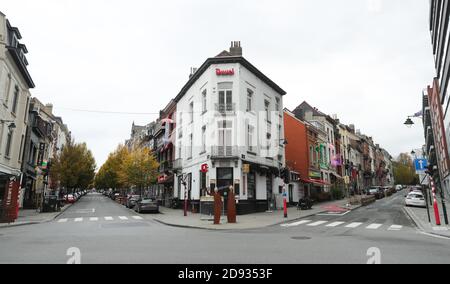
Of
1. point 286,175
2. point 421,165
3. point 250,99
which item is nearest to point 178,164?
point 250,99

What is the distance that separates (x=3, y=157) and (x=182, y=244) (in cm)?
1989

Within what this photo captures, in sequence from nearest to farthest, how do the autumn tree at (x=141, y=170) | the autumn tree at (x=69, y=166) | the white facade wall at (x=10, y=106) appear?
the white facade wall at (x=10, y=106)
the autumn tree at (x=141, y=170)
the autumn tree at (x=69, y=166)

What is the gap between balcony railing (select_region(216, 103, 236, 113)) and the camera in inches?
917

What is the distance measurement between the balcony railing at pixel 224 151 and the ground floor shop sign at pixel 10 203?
12.2 metres

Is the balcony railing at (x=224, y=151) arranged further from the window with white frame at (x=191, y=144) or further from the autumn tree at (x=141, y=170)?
the autumn tree at (x=141, y=170)

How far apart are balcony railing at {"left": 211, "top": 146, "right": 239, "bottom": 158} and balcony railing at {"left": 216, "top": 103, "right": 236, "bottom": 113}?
2.92 meters

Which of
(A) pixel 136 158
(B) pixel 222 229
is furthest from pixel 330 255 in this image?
(A) pixel 136 158

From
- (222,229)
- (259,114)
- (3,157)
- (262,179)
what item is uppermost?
(259,114)

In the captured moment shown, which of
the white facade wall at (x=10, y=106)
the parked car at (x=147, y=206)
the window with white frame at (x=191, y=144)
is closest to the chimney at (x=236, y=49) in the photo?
the window with white frame at (x=191, y=144)

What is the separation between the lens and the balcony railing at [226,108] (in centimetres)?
2328

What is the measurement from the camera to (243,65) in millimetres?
24281

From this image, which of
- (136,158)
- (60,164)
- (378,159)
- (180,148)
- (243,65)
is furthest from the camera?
(378,159)
